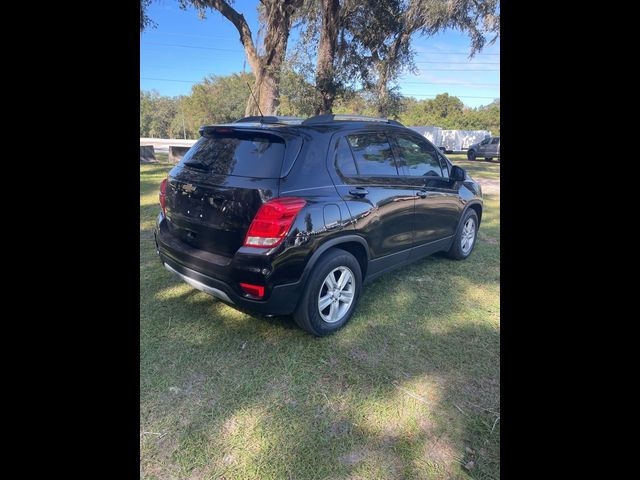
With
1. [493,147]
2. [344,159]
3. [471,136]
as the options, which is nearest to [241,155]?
[344,159]

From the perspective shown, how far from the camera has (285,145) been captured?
2.86m

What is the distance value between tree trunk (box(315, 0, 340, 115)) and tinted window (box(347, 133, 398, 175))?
10.1 m

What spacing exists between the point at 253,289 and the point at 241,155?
110 cm

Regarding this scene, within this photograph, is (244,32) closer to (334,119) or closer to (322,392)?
(334,119)

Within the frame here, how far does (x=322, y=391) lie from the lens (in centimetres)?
254

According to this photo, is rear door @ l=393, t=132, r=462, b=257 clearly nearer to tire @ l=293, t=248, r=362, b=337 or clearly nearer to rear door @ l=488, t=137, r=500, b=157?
tire @ l=293, t=248, r=362, b=337

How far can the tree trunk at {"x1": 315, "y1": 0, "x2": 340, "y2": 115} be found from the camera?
12.4 metres

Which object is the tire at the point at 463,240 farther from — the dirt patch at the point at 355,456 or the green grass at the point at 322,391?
the dirt patch at the point at 355,456

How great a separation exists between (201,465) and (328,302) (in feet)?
5.08

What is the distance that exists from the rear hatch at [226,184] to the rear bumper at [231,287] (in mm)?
129
